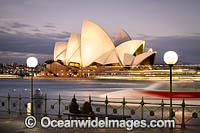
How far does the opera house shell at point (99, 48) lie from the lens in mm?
67562

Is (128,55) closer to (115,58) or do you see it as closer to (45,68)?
(115,58)

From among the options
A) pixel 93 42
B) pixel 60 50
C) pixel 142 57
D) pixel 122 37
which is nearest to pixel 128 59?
pixel 142 57

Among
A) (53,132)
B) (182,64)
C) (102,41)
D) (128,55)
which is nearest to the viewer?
(53,132)

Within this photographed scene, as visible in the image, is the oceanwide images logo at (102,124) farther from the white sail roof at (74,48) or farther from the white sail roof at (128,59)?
the white sail roof at (128,59)

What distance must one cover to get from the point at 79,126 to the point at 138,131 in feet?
5.42

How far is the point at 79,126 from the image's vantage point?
8.39m

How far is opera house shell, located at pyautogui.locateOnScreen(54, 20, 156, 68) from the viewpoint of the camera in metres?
67.6

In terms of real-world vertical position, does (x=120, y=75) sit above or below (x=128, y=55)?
below

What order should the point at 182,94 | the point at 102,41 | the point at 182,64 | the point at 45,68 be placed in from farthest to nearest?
the point at 45,68 < the point at 182,64 < the point at 102,41 < the point at 182,94

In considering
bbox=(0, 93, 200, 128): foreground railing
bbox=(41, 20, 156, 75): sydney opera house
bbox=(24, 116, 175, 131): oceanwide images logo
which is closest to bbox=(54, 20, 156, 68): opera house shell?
bbox=(41, 20, 156, 75): sydney opera house

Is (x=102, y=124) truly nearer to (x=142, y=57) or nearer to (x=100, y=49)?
(x=100, y=49)

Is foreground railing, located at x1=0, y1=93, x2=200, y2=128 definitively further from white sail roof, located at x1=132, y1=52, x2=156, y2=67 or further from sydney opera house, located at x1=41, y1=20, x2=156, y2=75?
white sail roof, located at x1=132, y1=52, x2=156, y2=67

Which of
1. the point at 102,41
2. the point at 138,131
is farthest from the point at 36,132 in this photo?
the point at 102,41

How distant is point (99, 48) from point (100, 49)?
59 centimetres
